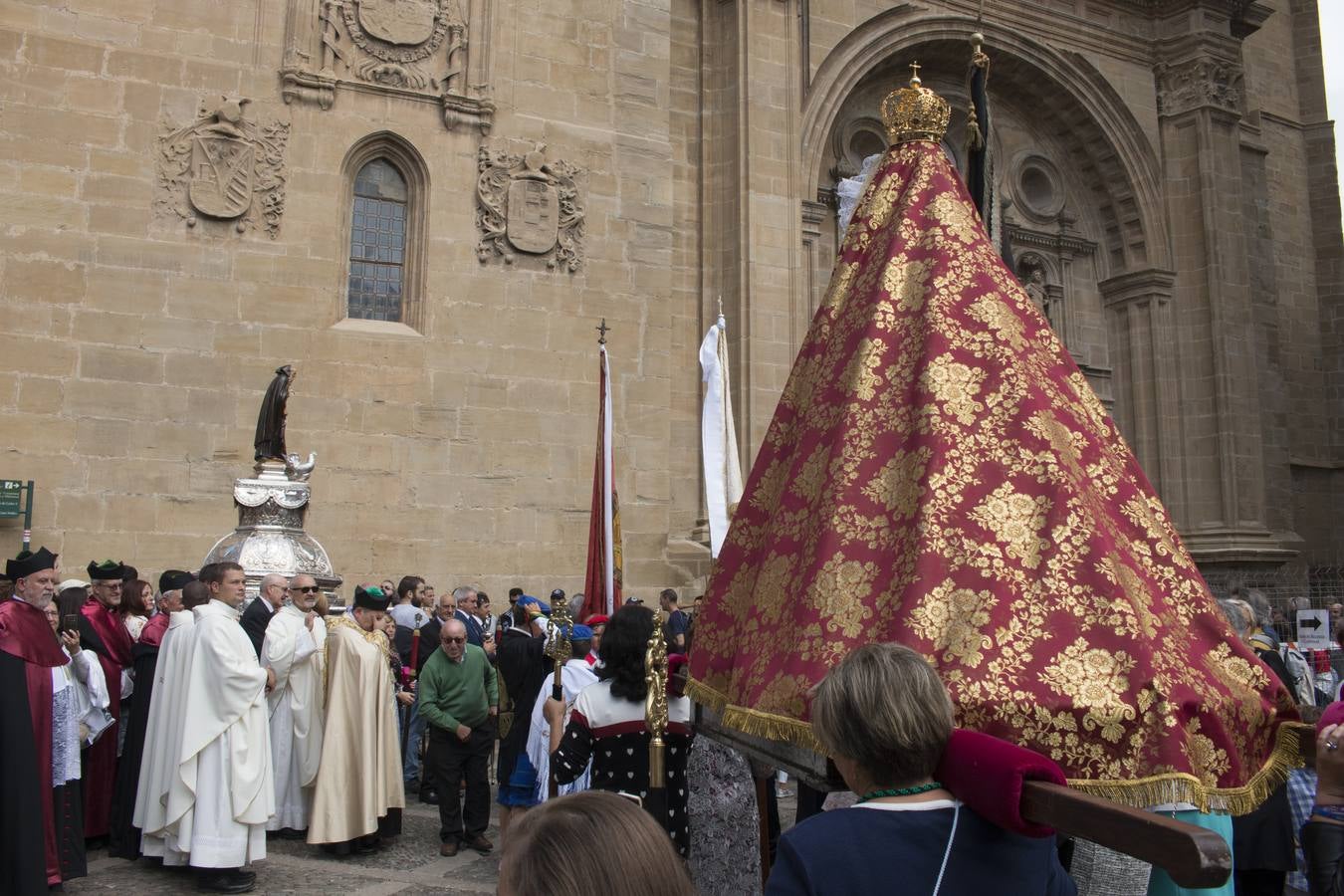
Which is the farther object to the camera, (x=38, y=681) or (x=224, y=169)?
(x=224, y=169)

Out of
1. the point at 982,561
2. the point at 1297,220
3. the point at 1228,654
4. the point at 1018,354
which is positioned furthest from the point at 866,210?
the point at 1297,220

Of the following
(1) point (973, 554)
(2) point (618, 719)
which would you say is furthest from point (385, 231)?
(1) point (973, 554)

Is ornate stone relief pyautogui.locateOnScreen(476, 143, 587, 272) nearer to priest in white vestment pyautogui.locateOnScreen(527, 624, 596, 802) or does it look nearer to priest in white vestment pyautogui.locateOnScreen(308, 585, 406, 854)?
priest in white vestment pyautogui.locateOnScreen(308, 585, 406, 854)

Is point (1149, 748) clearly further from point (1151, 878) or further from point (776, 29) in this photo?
point (776, 29)

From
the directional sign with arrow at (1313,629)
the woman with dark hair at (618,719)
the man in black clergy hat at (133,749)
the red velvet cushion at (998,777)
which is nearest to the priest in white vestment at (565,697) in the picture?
the woman with dark hair at (618,719)

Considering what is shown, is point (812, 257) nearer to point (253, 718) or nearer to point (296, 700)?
point (296, 700)

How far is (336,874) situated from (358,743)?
0.85 meters

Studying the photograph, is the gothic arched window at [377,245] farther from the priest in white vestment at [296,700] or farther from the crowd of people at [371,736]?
the priest in white vestment at [296,700]

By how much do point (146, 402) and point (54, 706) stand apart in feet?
20.9

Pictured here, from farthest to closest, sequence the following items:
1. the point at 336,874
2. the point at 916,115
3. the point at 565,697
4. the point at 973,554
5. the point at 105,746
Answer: the point at 105,746
the point at 336,874
the point at 565,697
the point at 916,115
the point at 973,554

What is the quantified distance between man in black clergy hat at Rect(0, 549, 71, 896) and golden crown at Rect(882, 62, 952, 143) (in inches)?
190

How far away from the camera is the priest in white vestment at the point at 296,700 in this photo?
7.79 meters

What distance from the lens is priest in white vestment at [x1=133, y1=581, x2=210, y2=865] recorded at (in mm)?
6836

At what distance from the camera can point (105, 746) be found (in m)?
7.93
